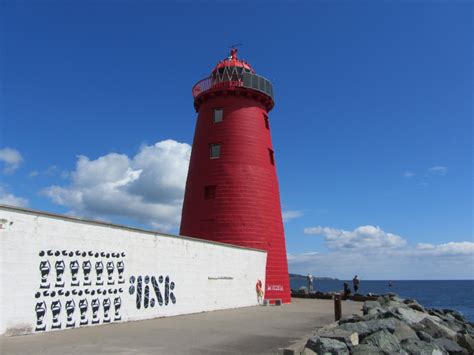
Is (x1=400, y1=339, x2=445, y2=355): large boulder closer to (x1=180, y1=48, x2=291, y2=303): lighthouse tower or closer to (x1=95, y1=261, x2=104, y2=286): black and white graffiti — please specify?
(x1=95, y1=261, x2=104, y2=286): black and white graffiti

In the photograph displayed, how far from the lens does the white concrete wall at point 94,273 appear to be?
408 inches

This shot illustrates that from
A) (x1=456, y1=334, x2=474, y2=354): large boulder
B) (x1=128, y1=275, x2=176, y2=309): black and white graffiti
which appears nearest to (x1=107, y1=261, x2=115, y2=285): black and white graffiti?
(x1=128, y1=275, x2=176, y2=309): black and white graffiti

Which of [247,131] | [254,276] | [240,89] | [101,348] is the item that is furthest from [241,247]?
[101,348]

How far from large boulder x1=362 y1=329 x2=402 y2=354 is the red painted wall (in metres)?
12.5

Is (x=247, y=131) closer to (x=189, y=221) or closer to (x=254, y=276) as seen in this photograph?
(x=189, y=221)

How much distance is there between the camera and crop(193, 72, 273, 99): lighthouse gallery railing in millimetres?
24219

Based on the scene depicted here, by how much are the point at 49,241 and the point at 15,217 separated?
1197 millimetres

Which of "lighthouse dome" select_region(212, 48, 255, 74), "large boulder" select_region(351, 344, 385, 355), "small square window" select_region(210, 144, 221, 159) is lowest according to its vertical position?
"large boulder" select_region(351, 344, 385, 355)

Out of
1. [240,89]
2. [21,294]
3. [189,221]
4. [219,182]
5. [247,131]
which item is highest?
[240,89]

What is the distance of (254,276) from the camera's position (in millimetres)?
22453

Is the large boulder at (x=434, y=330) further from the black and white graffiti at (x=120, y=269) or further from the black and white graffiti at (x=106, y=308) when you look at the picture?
the black and white graffiti at (x=106, y=308)

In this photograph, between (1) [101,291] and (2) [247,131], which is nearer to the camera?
Result: (1) [101,291]

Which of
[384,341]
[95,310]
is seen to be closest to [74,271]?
[95,310]

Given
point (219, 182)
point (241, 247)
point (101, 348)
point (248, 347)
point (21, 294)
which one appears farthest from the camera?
point (219, 182)
